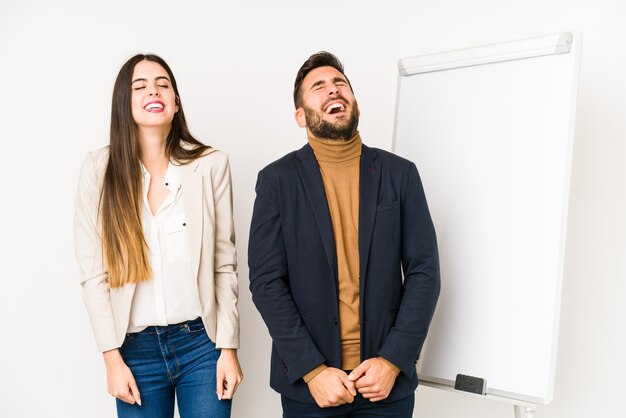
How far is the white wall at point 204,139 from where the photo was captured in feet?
9.74

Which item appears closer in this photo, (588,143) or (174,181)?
(174,181)

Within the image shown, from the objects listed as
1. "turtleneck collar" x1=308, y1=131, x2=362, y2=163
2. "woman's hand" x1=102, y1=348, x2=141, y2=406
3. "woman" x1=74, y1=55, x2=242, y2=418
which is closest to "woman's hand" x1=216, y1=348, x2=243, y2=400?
"woman" x1=74, y1=55, x2=242, y2=418

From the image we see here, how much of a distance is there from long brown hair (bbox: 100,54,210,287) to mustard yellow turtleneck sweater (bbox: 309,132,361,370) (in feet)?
1.45

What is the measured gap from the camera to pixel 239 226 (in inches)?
127

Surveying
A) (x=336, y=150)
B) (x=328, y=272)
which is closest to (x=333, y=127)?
(x=336, y=150)

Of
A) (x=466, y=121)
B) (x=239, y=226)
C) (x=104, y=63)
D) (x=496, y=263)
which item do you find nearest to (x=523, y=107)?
(x=466, y=121)

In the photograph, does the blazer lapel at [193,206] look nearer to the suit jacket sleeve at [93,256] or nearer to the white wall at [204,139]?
the suit jacket sleeve at [93,256]

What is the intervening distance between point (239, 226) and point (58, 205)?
80 centimetres

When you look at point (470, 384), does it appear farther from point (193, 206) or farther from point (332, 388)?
point (193, 206)

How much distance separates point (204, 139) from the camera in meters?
3.19

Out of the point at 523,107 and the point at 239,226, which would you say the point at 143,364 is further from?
the point at 523,107

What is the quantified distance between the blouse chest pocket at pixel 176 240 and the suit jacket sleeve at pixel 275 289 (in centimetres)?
22

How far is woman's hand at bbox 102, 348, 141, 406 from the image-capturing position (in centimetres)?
209

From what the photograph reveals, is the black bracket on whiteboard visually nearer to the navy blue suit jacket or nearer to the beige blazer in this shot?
the navy blue suit jacket
